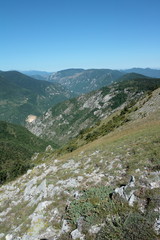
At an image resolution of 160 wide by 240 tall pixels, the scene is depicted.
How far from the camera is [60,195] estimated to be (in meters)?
18.3

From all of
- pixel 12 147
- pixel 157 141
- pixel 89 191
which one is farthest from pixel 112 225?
pixel 12 147

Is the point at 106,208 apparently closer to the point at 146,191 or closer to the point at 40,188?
the point at 146,191

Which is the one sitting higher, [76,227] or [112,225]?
[112,225]

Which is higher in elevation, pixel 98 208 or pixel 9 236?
pixel 98 208

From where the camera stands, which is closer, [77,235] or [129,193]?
[77,235]

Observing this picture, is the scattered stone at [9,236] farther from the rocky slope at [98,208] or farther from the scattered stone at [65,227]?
the scattered stone at [65,227]

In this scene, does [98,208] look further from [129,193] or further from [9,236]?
[9,236]

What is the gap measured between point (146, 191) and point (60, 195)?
8.29 metres

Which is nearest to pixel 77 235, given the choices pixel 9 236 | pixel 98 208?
pixel 98 208

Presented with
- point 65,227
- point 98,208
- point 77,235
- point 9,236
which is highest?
point 98,208

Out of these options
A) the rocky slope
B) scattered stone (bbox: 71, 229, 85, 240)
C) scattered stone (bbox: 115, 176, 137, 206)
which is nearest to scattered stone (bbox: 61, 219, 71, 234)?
the rocky slope

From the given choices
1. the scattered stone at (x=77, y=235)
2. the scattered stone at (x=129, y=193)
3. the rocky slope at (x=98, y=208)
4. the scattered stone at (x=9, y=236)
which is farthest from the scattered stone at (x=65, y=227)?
the scattered stone at (x=9, y=236)

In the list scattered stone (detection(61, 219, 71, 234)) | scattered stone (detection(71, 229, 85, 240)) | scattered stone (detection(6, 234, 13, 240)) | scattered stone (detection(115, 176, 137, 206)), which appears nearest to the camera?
scattered stone (detection(71, 229, 85, 240))

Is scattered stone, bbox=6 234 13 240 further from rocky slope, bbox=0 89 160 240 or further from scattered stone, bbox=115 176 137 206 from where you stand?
scattered stone, bbox=115 176 137 206
